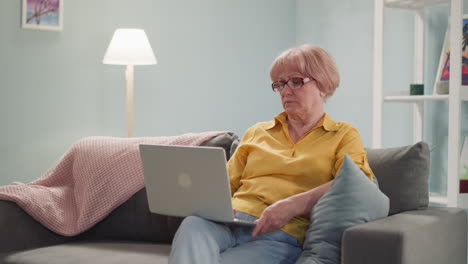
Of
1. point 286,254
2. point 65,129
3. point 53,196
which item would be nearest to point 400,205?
point 286,254

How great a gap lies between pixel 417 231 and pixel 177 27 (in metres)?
2.78

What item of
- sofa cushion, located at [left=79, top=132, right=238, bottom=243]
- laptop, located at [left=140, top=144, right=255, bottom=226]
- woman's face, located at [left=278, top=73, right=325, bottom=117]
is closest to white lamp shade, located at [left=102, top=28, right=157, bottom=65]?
sofa cushion, located at [left=79, top=132, right=238, bottom=243]

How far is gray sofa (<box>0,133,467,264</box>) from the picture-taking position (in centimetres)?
165

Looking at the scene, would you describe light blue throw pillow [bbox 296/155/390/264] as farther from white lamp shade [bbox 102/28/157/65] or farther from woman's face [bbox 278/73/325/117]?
white lamp shade [bbox 102/28/157/65]

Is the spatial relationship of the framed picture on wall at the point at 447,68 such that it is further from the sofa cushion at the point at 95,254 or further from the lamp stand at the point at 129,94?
the lamp stand at the point at 129,94

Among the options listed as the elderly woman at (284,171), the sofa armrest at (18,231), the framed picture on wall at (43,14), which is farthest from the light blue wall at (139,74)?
the elderly woman at (284,171)

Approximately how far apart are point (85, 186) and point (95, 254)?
0.40m

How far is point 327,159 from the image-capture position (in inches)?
80.0

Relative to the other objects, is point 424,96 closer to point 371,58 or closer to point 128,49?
point 371,58

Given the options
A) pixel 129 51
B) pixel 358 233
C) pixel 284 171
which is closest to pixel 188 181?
pixel 284 171

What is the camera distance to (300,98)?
2.16 metres

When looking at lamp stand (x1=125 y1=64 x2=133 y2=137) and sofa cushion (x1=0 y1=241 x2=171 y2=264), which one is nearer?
sofa cushion (x1=0 y1=241 x2=171 y2=264)

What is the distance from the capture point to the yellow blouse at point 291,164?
2.02m

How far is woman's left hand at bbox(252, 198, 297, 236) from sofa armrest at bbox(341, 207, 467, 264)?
232mm
